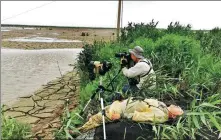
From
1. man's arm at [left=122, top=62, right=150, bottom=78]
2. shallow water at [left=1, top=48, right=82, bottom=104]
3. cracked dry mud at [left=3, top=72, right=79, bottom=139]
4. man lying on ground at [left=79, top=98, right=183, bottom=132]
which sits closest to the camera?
man lying on ground at [left=79, top=98, right=183, bottom=132]

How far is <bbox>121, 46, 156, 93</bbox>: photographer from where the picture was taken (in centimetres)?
539

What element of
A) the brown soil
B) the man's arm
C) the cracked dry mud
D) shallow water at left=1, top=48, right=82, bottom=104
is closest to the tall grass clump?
the man's arm

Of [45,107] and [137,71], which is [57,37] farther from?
[137,71]

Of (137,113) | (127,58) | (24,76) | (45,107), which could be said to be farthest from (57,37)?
(137,113)

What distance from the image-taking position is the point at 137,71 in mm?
5391

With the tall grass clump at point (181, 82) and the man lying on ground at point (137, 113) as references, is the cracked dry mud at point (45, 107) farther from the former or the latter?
the man lying on ground at point (137, 113)

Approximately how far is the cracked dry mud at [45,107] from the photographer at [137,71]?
4.53ft

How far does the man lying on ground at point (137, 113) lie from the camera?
180 inches

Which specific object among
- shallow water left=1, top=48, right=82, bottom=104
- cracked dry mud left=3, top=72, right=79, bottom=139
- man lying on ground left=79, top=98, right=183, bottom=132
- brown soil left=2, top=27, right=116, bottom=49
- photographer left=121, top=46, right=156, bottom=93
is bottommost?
brown soil left=2, top=27, right=116, bottom=49

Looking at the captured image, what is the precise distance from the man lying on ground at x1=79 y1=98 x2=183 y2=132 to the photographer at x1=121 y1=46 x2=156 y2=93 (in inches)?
26.0

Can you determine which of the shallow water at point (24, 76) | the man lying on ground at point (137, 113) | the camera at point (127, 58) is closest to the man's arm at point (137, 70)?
the camera at point (127, 58)

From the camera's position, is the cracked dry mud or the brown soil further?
the brown soil

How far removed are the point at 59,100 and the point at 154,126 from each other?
3.47 meters

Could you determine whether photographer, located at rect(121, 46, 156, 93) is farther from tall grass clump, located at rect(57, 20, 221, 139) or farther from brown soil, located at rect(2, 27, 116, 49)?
brown soil, located at rect(2, 27, 116, 49)
